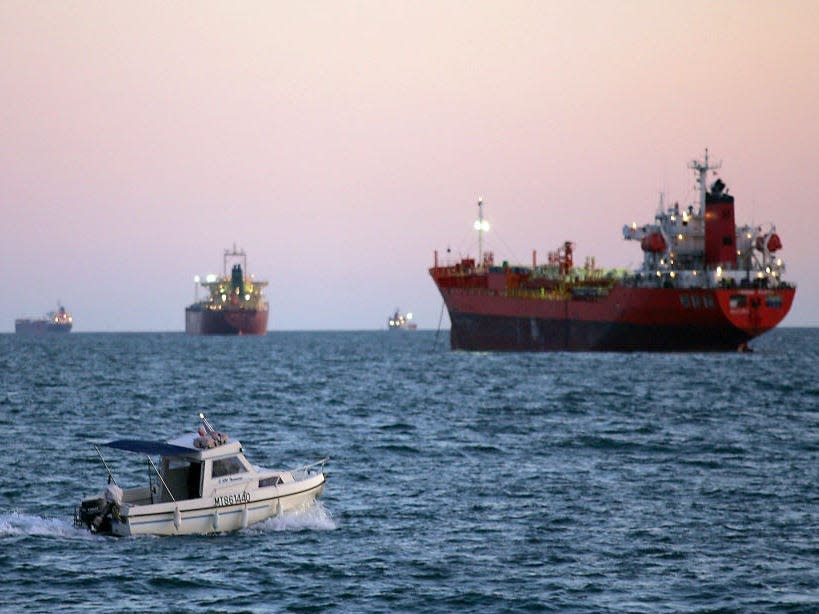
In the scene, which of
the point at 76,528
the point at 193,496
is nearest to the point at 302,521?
the point at 193,496

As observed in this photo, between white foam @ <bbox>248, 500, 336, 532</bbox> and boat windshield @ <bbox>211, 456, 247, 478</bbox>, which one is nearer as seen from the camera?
boat windshield @ <bbox>211, 456, 247, 478</bbox>

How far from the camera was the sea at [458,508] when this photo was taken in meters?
25.9

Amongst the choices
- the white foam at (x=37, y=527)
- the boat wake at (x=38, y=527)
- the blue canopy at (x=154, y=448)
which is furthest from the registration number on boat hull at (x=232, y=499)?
the white foam at (x=37, y=527)

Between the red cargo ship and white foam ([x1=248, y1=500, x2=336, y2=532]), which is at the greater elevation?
the red cargo ship

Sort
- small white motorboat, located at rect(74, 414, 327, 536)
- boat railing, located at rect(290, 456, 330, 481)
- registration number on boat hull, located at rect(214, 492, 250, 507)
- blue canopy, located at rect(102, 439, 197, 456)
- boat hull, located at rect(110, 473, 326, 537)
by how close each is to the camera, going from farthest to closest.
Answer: boat railing, located at rect(290, 456, 330, 481), registration number on boat hull, located at rect(214, 492, 250, 507), blue canopy, located at rect(102, 439, 197, 456), small white motorboat, located at rect(74, 414, 327, 536), boat hull, located at rect(110, 473, 326, 537)

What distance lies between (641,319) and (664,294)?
171 inches

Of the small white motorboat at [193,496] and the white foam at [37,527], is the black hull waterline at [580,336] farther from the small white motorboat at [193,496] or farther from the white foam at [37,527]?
the white foam at [37,527]

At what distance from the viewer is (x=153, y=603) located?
81.6 ft

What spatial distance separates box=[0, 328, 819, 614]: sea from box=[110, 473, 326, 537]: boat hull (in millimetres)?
316

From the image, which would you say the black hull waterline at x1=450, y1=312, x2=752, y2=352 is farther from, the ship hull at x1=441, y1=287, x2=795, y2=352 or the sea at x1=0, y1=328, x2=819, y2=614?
the sea at x1=0, y1=328, x2=819, y2=614

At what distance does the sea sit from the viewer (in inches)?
1021

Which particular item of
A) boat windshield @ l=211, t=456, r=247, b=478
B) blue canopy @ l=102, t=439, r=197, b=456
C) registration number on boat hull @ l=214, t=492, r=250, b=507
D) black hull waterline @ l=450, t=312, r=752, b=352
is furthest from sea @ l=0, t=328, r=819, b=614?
black hull waterline @ l=450, t=312, r=752, b=352

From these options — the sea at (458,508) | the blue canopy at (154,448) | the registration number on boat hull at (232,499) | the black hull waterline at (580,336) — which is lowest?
the sea at (458,508)

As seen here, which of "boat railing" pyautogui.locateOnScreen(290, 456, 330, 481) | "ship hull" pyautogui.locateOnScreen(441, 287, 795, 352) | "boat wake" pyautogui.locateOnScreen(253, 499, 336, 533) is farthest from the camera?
"ship hull" pyautogui.locateOnScreen(441, 287, 795, 352)
